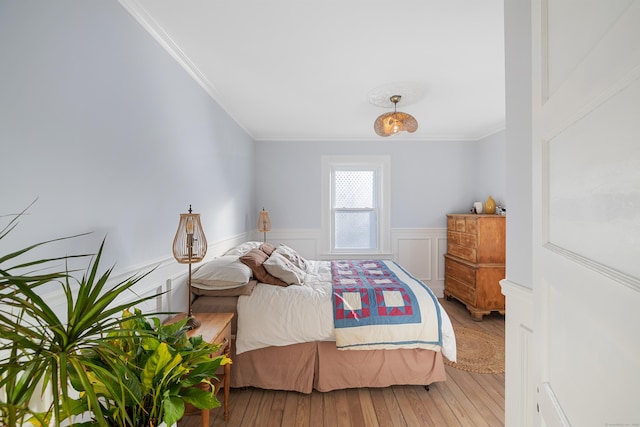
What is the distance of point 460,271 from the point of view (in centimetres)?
390

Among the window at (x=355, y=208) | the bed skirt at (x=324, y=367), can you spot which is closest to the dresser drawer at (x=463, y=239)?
the window at (x=355, y=208)

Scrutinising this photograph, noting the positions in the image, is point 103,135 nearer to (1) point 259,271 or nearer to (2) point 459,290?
(1) point 259,271

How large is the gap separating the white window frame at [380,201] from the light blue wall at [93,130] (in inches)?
96.5

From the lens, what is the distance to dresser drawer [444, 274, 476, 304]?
364 cm

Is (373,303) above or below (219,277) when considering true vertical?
below

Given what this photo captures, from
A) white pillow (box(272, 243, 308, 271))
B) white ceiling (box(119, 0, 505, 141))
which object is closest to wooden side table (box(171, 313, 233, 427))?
white pillow (box(272, 243, 308, 271))

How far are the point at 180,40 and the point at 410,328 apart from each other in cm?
262

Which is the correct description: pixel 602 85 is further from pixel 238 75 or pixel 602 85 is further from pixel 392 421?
pixel 238 75

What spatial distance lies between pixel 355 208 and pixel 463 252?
170 cm

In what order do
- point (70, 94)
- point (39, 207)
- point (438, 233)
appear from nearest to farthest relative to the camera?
point (39, 207) < point (70, 94) < point (438, 233)

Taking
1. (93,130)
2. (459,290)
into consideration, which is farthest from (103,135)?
(459,290)

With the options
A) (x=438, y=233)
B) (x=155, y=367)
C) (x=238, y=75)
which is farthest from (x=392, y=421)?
(x=438, y=233)

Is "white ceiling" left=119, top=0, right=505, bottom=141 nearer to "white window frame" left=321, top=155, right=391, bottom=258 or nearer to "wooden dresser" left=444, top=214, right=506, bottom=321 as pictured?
"white window frame" left=321, top=155, right=391, bottom=258

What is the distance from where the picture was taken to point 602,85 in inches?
19.1
